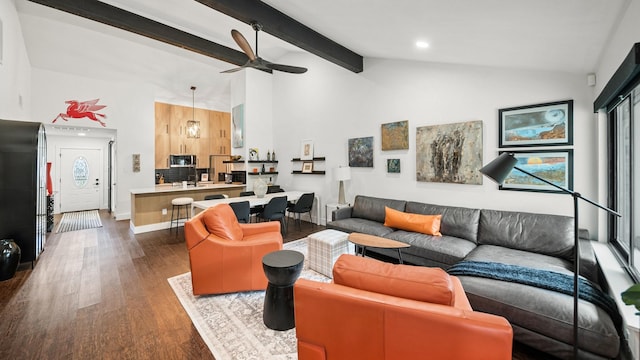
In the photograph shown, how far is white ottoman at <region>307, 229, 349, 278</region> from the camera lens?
310 centimetres

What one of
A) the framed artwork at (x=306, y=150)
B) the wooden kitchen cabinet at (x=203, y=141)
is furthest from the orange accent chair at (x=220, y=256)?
the wooden kitchen cabinet at (x=203, y=141)

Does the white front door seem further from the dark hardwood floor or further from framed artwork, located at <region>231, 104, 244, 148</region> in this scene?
framed artwork, located at <region>231, 104, 244, 148</region>

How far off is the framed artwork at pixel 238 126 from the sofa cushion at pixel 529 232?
5.48 metres

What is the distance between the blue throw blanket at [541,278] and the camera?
175 centimetres

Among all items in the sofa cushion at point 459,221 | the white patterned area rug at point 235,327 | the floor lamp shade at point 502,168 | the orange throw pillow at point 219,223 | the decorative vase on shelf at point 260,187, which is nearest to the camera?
the floor lamp shade at point 502,168

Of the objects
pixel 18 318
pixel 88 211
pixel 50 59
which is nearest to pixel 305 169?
pixel 18 318

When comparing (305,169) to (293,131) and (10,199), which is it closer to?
(293,131)

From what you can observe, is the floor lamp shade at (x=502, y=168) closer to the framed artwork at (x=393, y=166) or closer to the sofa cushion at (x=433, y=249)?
the sofa cushion at (x=433, y=249)

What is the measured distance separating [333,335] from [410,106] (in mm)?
3789

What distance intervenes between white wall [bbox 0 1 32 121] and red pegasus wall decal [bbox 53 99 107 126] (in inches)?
27.1

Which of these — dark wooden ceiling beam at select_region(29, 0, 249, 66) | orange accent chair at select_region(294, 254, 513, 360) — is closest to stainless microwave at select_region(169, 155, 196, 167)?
dark wooden ceiling beam at select_region(29, 0, 249, 66)

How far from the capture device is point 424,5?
88.7 inches

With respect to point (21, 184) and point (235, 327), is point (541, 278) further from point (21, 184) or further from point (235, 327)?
point (21, 184)

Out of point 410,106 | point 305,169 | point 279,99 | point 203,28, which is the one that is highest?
point 203,28
